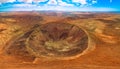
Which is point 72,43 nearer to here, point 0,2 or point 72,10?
point 72,10

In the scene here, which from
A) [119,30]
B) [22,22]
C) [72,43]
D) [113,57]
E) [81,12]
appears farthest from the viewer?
[81,12]

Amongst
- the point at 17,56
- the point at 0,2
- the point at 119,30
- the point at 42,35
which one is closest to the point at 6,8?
the point at 0,2

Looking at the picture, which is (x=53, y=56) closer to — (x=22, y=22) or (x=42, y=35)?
(x=42, y=35)

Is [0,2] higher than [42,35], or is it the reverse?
[0,2]

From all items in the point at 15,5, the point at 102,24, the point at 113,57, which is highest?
the point at 15,5

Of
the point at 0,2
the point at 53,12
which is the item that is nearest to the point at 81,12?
the point at 53,12

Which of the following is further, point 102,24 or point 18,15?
point 18,15

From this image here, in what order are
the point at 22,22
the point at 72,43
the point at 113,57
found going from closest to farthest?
the point at 113,57 → the point at 72,43 → the point at 22,22
